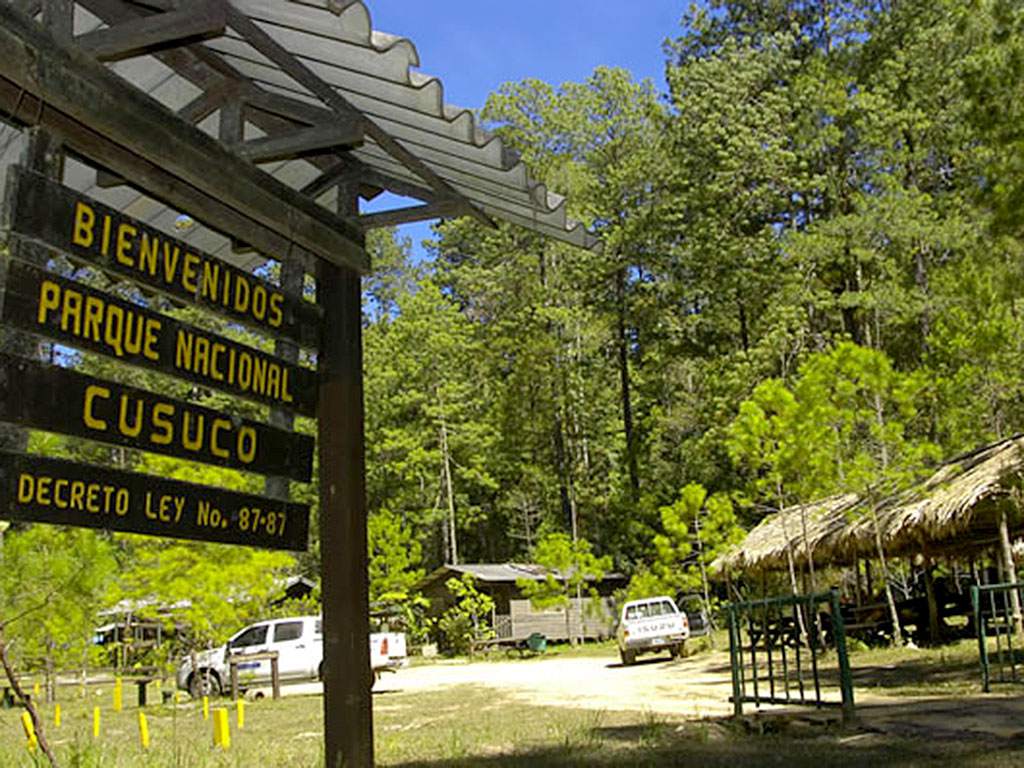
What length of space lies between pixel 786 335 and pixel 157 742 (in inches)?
1057

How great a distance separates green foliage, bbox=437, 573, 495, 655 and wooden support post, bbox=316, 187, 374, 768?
102ft

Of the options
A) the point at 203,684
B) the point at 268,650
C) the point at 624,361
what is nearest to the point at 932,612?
the point at 268,650

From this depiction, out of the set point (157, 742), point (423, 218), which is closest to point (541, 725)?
point (157, 742)

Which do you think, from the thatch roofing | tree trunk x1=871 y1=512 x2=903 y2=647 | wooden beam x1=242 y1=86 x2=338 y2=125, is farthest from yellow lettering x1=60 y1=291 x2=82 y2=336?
tree trunk x1=871 y1=512 x2=903 y2=647

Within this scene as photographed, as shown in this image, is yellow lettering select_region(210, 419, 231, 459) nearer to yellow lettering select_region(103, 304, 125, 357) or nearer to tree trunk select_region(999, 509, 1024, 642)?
yellow lettering select_region(103, 304, 125, 357)

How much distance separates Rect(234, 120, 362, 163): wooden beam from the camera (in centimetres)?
465

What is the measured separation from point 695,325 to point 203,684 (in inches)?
953

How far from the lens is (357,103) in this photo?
183 inches

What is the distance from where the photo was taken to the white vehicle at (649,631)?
23.8 meters

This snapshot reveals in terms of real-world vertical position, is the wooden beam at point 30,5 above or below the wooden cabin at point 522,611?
above

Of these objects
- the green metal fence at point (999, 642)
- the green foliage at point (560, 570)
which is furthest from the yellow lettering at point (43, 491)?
the green foliage at point (560, 570)

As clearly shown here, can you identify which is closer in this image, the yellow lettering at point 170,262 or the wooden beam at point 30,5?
the wooden beam at point 30,5

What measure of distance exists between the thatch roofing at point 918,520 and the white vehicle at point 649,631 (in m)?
1.68

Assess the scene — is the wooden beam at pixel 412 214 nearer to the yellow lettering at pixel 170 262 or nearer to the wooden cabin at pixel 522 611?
the yellow lettering at pixel 170 262
